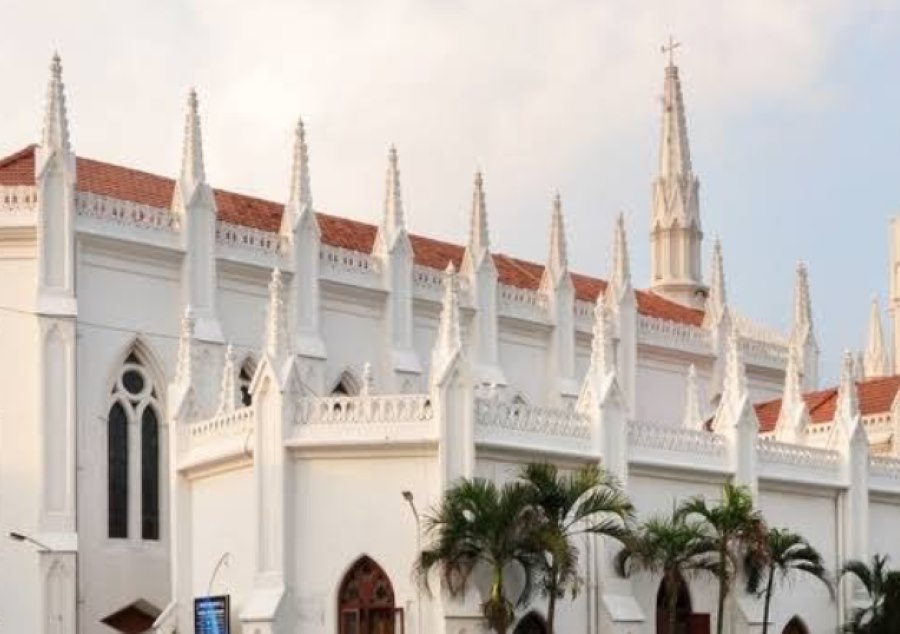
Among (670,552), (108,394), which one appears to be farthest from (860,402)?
(108,394)

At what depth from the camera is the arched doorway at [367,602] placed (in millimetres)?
32750

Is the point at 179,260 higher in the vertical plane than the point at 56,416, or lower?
higher

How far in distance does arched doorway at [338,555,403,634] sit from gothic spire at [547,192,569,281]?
21.8m

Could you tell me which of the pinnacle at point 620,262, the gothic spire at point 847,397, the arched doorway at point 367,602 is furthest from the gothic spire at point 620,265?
the arched doorway at point 367,602

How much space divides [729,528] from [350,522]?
26.5ft

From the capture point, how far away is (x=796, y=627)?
4166 centimetres

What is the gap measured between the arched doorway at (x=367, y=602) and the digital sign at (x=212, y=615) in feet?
7.46

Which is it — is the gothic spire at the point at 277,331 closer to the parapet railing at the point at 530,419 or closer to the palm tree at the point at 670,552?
the parapet railing at the point at 530,419

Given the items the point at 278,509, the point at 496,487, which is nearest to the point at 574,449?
the point at 496,487

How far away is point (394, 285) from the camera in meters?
48.4

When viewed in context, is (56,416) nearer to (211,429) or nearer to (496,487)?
(211,429)

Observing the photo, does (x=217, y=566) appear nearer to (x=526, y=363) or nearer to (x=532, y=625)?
(x=532, y=625)

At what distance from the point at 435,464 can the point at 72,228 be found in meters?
12.5

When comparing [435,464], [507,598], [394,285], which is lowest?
[507,598]
